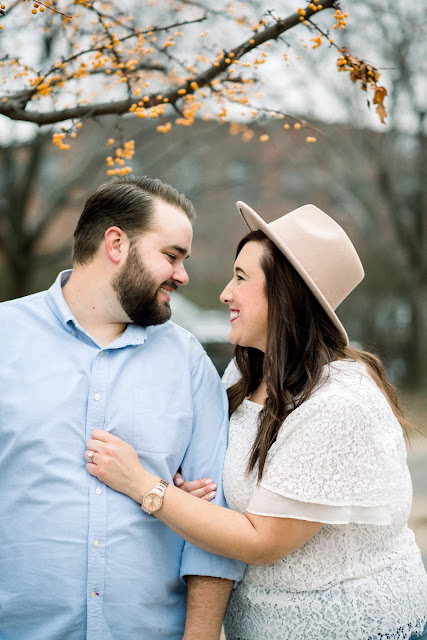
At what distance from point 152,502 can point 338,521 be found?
602mm

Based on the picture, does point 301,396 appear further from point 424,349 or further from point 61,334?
point 424,349

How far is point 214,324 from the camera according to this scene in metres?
13.3

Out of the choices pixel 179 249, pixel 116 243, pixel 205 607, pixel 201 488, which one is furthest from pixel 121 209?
pixel 205 607

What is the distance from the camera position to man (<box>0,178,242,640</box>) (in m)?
2.40

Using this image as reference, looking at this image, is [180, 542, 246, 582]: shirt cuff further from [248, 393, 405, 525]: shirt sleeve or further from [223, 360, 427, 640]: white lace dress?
[248, 393, 405, 525]: shirt sleeve

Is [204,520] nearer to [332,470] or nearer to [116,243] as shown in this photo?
[332,470]

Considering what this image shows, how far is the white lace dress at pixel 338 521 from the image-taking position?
7.64 ft

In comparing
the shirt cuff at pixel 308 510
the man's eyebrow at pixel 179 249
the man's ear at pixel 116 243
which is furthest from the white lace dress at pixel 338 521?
the man's ear at pixel 116 243

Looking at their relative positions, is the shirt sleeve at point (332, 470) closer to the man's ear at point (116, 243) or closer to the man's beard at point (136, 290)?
the man's beard at point (136, 290)

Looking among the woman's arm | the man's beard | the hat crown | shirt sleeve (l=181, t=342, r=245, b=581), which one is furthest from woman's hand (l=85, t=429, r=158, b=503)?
the hat crown

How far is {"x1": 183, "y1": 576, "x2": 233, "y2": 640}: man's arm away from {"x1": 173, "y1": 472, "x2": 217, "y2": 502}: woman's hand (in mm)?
277

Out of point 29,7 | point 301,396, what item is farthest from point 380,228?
point 301,396

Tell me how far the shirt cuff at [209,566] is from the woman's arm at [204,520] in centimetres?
12

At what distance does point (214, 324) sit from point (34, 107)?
10.1 metres
